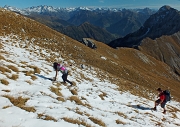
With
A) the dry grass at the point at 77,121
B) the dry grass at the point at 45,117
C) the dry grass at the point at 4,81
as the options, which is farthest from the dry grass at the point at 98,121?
the dry grass at the point at 4,81

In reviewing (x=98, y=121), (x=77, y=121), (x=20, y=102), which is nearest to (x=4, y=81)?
(x=20, y=102)

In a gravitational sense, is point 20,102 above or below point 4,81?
below

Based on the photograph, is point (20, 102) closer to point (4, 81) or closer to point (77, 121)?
point (77, 121)

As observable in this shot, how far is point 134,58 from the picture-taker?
393ft

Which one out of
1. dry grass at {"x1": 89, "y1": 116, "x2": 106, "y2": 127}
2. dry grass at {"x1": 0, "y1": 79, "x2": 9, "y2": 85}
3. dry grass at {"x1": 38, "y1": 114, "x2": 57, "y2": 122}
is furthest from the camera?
dry grass at {"x1": 0, "y1": 79, "x2": 9, "y2": 85}

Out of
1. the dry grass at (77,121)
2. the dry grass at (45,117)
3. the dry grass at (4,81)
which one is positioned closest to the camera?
the dry grass at (45,117)

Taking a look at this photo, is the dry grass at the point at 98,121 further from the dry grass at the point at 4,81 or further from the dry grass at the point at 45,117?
the dry grass at the point at 4,81

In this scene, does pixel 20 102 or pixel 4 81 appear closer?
pixel 20 102

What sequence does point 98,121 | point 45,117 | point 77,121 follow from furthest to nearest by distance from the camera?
point 98,121 < point 77,121 < point 45,117

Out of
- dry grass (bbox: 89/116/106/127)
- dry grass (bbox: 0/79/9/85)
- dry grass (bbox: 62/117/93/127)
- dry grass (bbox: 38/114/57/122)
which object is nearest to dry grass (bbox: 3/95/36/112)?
dry grass (bbox: 38/114/57/122)

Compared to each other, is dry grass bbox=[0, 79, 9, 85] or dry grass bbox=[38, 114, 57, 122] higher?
dry grass bbox=[0, 79, 9, 85]

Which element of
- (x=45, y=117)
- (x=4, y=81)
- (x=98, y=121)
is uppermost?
(x=4, y=81)

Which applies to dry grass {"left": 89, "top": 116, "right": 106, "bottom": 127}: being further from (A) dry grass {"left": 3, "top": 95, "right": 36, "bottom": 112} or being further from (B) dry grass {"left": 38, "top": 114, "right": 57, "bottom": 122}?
(A) dry grass {"left": 3, "top": 95, "right": 36, "bottom": 112}

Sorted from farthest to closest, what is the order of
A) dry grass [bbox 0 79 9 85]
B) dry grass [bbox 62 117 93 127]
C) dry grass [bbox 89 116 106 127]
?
1. dry grass [bbox 0 79 9 85]
2. dry grass [bbox 89 116 106 127]
3. dry grass [bbox 62 117 93 127]
